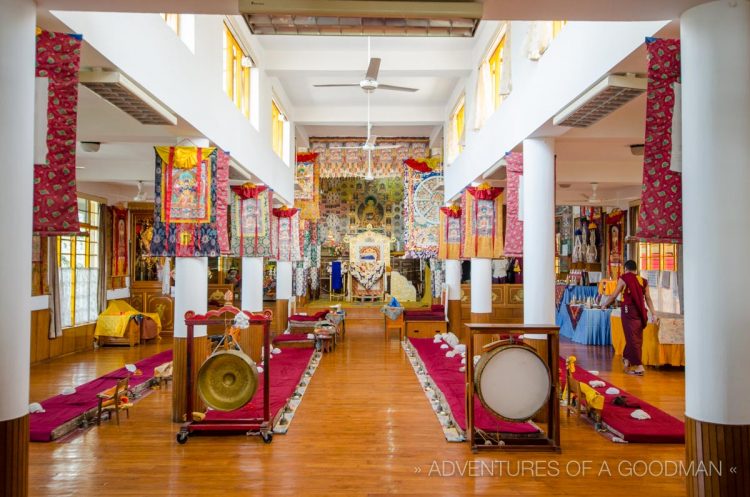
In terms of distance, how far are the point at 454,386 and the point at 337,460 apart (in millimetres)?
3112

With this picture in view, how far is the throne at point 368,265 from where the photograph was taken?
20969mm

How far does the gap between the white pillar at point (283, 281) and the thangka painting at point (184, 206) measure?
884 centimetres

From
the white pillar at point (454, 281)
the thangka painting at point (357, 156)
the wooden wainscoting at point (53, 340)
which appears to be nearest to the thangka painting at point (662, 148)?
the wooden wainscoting at point (53, 340)

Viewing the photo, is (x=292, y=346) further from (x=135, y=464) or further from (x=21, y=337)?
(x=21, y=337)

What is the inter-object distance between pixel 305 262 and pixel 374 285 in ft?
9.20

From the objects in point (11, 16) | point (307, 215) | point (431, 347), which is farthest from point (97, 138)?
point (307, 215)

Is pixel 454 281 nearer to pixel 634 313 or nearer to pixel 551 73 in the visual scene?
pixel 634 313

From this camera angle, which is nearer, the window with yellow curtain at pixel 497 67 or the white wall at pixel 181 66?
the white wall at pixel 181 66

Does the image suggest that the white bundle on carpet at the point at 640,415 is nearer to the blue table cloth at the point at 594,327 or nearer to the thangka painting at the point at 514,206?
the thangka painting at the point at 514,206

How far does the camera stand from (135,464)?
5.14 metres

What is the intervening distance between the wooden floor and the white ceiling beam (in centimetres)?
900

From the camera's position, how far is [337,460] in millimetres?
5195

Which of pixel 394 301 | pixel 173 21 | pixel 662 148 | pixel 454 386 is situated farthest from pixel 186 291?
pixel 394 301

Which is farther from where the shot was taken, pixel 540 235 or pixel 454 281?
pixel 454 281
